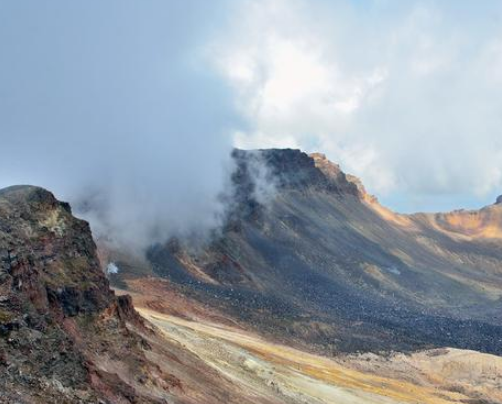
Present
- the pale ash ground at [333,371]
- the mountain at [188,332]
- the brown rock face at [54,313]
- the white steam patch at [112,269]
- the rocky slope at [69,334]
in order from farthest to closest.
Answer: the white steam patch at [112,269]
the pale ash ground at [333,371]
the mountain at [188,332]
the rocky slope at [69,334]
the brown rock face at [54,313]

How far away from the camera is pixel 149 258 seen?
114312 millimetres

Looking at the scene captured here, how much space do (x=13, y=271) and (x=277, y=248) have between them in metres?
123

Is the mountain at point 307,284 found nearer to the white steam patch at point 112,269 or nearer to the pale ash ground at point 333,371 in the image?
the white steam patch at point 112,269

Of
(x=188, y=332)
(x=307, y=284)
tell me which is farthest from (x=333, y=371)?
(x=307, y=284)

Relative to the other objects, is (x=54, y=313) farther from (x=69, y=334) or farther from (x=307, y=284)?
(x=307, y=284)

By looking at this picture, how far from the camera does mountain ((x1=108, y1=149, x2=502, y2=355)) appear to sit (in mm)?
93562

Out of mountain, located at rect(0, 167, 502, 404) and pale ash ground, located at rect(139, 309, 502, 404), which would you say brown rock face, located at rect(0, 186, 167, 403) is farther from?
pale ash ground, located at rect(139, 309, 502, 404)

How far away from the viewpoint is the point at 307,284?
137000mm

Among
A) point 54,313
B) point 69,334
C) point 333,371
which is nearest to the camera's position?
point 69,334

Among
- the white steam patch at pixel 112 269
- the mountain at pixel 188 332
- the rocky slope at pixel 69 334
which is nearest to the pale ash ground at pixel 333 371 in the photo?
the mountain at pixel 188 332

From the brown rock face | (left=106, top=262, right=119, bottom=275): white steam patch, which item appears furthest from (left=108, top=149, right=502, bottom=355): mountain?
the brown rock face

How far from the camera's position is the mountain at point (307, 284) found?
307 feet

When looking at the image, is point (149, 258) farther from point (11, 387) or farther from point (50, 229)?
point (11, 387)

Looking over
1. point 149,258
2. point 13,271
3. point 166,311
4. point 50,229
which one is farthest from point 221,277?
point 13,271
